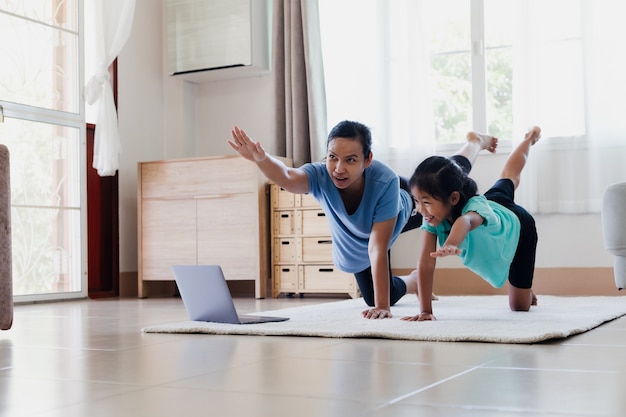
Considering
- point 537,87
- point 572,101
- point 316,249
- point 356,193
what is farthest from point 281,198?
point 356,193

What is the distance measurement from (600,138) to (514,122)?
1.61 ft

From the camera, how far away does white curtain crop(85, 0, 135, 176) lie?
4.98 m

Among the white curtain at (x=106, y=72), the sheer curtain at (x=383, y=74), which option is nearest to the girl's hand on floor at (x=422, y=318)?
the sheer curtain at (x=383, y=74)

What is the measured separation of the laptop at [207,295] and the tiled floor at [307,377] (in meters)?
0.26

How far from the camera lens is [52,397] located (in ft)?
4.50

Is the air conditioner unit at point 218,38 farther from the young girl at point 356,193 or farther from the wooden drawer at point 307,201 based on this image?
the young girl at point 356,193

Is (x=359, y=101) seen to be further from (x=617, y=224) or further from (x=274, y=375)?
(x=274, y=375)

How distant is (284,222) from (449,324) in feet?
8.24

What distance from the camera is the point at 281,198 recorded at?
4863 mm

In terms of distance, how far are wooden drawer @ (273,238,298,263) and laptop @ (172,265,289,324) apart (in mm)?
2047

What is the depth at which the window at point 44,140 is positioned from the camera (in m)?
4.63

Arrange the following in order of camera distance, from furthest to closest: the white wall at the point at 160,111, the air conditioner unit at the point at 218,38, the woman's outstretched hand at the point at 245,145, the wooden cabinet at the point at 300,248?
the white wall at the point at 160,111 < the air conditioner unit at the point at 218,38 < the wooden cabinet at the point at 300,248 < the woman's outstretched hand at the point at 245,145

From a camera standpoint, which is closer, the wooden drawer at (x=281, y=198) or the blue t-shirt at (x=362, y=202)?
the blue t-shirt at (x=362, y=202)

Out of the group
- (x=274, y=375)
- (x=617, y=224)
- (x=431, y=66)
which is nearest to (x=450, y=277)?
(x=431, y=66)
